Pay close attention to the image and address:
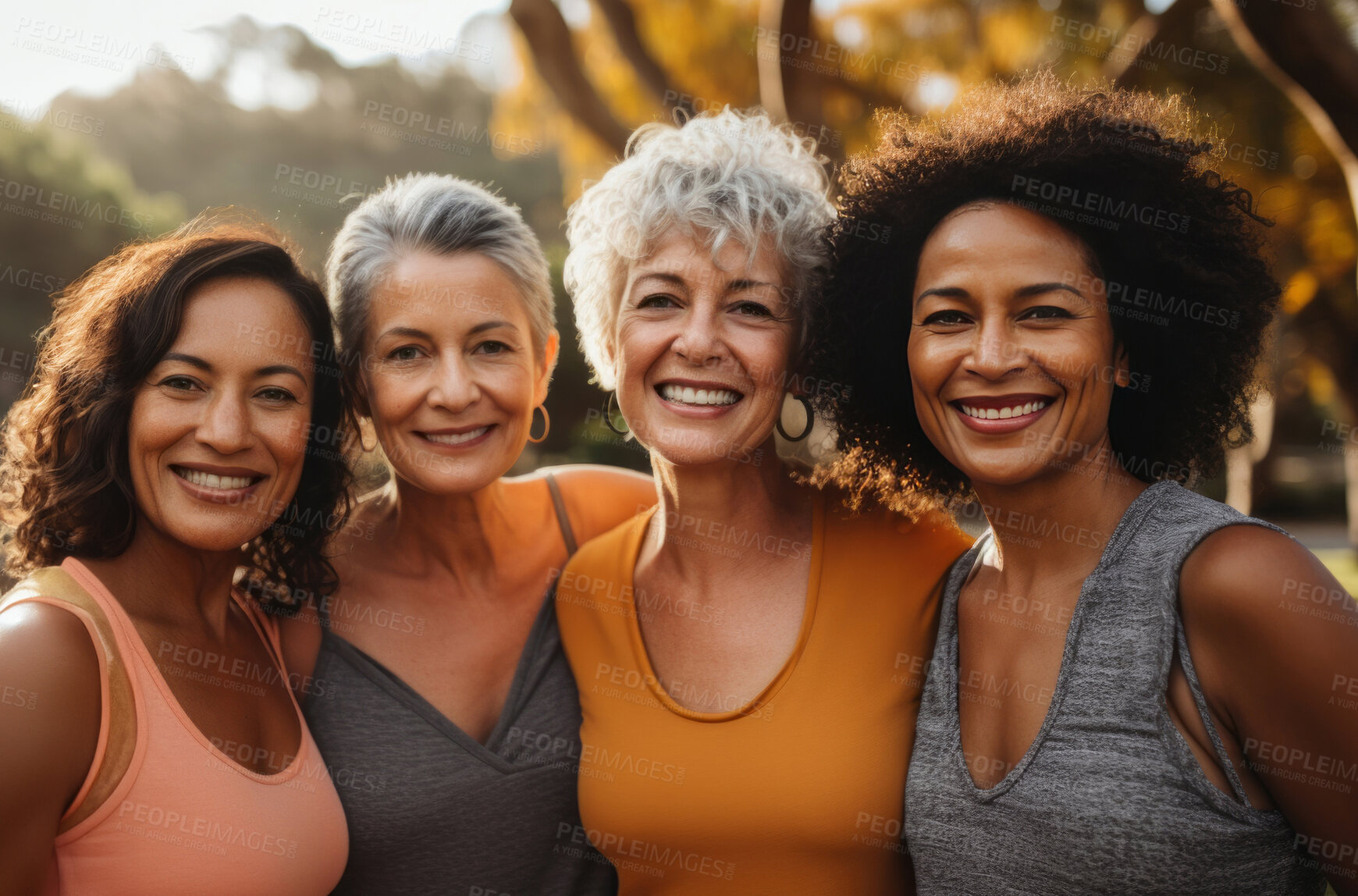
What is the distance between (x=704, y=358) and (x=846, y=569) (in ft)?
2.57

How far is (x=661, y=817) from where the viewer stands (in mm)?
2617

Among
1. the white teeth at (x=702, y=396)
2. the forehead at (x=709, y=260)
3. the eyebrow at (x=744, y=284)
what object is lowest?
the white teeth at (x=702, y=396)

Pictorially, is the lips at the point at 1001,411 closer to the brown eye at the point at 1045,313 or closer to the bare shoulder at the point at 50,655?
the brown eye at the point at 1045,313

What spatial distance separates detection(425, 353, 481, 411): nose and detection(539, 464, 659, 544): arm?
0.79m

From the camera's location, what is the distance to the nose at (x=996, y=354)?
7.37 ft

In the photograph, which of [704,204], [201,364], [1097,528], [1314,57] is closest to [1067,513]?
[1097,528]

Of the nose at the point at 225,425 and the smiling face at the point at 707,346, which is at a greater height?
the smiling face at the point at 707,346

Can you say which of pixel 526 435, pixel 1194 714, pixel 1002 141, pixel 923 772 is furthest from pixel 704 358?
pixel 1194 714

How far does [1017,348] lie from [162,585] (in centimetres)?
238

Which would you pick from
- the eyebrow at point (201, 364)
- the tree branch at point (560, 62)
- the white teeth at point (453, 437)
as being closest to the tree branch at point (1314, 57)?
the white teeth at point (453, 437)

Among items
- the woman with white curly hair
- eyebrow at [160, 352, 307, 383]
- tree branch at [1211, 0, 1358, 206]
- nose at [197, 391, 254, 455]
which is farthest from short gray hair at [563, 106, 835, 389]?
tree branch at [1211, 0, 1358, 206]

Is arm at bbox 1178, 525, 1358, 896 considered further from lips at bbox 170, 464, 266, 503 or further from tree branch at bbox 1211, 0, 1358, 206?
tree branch at bbox 1211, 0, 1358, 206

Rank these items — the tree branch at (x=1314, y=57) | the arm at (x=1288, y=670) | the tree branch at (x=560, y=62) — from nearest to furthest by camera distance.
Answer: the arm at (x=1288, y=670) → the tree branch at (x=1314, y=57) → the tree branch at (x=560, y=62)

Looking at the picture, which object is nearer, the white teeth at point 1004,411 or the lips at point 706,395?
the white teeth at point 1004,411
